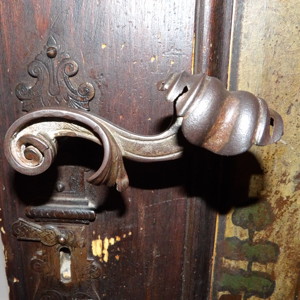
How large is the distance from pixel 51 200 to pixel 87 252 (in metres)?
0.10

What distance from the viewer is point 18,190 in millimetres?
534

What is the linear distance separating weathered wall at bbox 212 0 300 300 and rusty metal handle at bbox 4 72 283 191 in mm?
156

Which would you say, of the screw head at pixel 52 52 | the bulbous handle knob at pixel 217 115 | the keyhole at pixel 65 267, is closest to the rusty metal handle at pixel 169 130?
the bulbous handle knob at pixel 217 115

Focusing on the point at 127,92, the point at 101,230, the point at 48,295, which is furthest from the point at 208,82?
the point at 48,295

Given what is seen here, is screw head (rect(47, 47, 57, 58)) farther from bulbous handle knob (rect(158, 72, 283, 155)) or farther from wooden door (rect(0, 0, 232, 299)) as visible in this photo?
bulbous handle knob (rect(158, 72, 283, 155))

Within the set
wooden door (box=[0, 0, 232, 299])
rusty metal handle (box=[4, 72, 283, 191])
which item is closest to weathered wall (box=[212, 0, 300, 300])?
wooden door (box=[0, 0, 232, 299])

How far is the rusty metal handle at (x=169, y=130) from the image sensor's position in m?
0.34

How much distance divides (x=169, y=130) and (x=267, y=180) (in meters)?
0.24

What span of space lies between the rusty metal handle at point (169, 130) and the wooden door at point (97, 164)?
87 millimetres

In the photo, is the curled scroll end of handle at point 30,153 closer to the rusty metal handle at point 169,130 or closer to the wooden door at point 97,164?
the rusty metal handle at point 169,130

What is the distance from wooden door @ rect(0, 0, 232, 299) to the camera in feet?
1.49

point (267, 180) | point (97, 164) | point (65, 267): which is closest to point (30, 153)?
point (97, 164)

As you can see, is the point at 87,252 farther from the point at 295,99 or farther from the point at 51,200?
the point at 295,99

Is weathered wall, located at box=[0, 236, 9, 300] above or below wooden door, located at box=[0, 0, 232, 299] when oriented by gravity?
below
